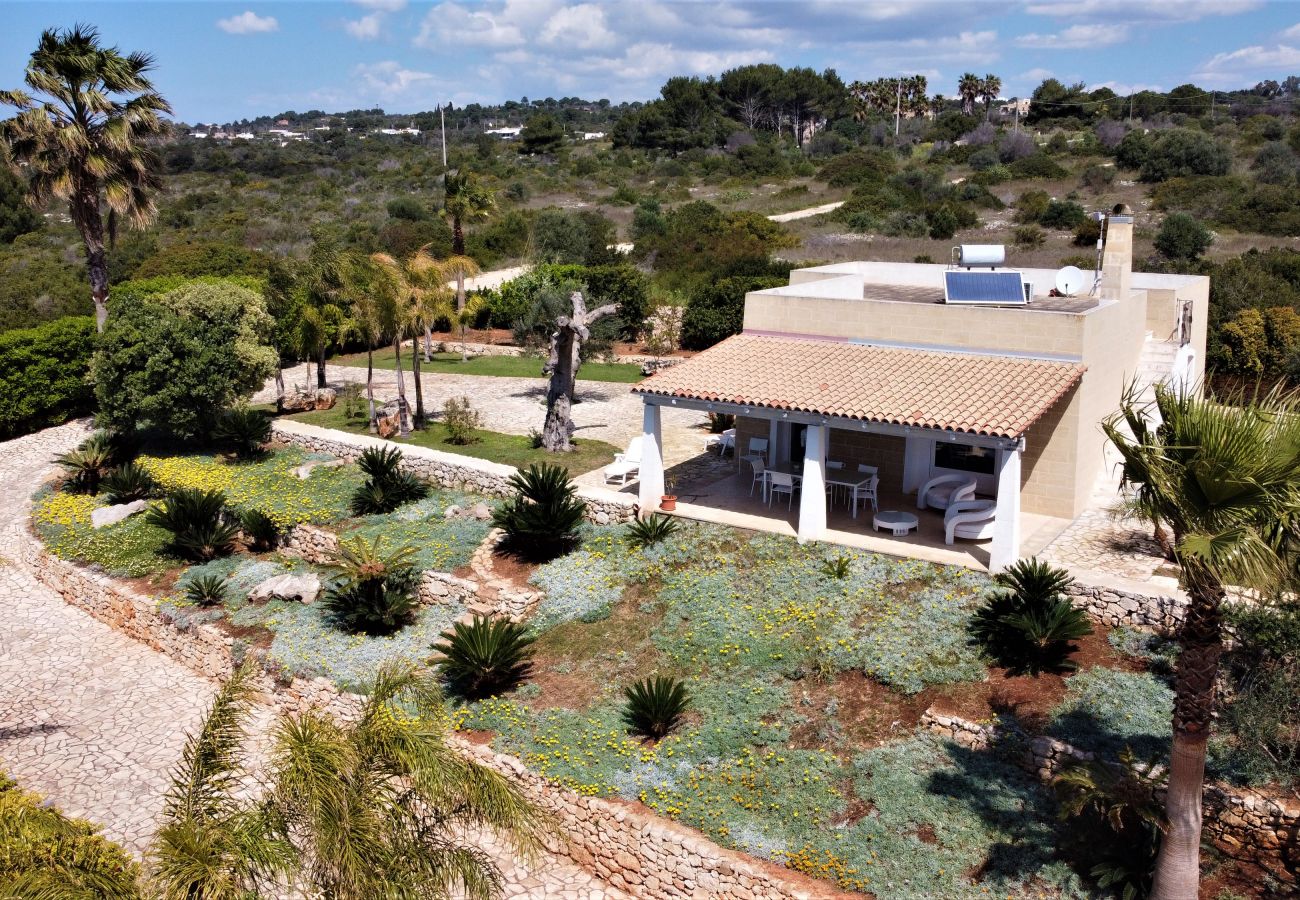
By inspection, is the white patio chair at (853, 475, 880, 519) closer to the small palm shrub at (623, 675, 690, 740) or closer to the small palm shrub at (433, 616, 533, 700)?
the small palm shrub at (623, 675, 690, 740)

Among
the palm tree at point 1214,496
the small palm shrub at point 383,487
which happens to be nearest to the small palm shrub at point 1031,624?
the palm tree at point 1214,496

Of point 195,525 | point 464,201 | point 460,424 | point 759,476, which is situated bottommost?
point 195,525

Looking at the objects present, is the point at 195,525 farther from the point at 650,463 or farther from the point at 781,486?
the point at 781,486

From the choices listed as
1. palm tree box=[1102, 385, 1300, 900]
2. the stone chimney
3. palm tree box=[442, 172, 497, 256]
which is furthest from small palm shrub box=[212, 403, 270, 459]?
palm tree box=[1102, 385, 1300, 900]

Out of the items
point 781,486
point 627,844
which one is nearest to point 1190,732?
point 627,844

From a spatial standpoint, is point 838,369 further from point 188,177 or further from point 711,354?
point 188,177

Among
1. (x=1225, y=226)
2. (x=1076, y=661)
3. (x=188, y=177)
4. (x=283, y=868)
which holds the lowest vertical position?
(x=1076, y=661)

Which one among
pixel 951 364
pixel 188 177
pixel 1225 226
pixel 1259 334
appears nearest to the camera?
pixel 951 364

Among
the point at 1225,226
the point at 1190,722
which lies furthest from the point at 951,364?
the point at 1225,226
